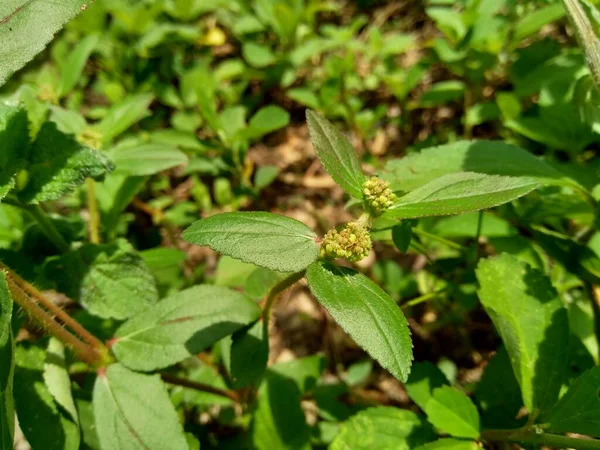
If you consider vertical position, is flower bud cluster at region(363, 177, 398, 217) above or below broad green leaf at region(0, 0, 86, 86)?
below

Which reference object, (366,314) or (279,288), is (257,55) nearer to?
(279,288)

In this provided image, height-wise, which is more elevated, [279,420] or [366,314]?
[366,314]

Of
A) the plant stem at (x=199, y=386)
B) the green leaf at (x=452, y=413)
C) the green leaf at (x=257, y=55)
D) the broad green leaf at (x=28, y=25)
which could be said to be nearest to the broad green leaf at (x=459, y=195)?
the green leaf at (x=452, y=413)

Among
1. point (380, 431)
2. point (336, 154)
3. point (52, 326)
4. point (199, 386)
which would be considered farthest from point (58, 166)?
point (380, 431)

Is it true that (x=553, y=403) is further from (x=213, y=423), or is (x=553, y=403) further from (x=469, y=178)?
(x=213, y=423)

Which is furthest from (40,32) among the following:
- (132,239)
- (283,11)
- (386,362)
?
(283,11)

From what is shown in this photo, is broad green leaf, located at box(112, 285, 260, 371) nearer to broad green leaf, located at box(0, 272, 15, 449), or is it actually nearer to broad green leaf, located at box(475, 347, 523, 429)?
broad green leaf, located at box(0, 272, 15, 449)

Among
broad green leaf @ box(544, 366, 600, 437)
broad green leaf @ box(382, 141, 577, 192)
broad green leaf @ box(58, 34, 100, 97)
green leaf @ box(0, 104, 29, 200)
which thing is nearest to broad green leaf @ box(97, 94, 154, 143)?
broad green leaf @ box(58, 34, 100, 97)
